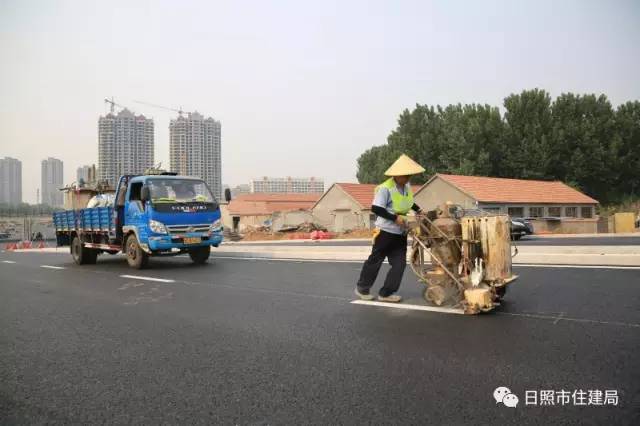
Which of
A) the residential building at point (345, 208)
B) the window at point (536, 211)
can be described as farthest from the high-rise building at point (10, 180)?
the window at point (536, 211)

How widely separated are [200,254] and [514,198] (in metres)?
33.5

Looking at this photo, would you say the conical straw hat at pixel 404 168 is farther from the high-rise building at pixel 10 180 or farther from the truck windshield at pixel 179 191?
the high-rise building at pixel 10 180

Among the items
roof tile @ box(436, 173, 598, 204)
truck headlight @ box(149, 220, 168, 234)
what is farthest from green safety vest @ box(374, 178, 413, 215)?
roof tile @ box(436, 173, 598, 204)

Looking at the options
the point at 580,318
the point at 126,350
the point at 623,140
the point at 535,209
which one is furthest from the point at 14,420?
the point at 623,140

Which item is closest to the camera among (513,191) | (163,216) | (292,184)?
(163,216)

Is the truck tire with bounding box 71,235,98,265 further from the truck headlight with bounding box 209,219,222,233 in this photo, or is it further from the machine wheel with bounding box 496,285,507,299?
the machine wheel with bounding box 496,285,507,299

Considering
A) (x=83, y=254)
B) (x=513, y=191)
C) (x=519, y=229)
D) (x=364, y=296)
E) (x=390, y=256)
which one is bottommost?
(x=83, y=254)

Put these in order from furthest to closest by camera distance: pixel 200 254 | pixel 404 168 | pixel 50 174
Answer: pixel 50 174 < pixel 200 254 < pixel 404 168

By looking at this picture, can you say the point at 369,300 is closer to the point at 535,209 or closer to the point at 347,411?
the point at 347,411

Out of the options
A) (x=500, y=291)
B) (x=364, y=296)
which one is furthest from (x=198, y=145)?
(x=500, y=291)

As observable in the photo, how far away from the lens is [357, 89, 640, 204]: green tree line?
2165 inches

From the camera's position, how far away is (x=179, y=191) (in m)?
13.5

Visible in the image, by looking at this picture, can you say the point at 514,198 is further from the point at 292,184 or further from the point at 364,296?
the point at 292,184

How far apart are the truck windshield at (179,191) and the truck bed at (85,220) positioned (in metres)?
1.91
